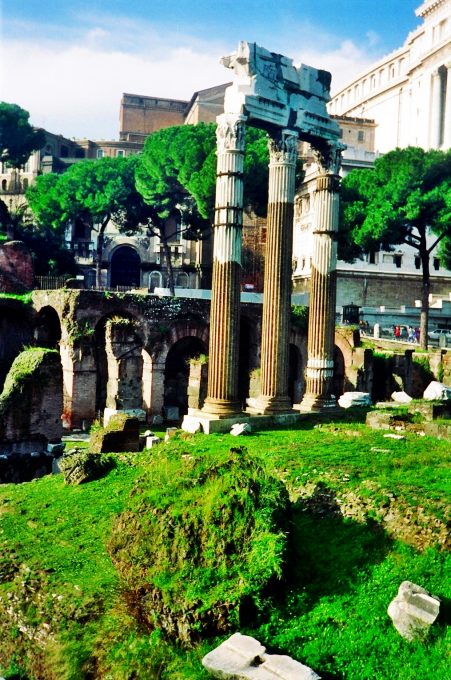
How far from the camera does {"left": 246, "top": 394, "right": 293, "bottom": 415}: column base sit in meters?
12.5

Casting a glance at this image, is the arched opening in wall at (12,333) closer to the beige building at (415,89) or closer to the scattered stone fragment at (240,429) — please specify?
the scattered stone fragment at (240,429)

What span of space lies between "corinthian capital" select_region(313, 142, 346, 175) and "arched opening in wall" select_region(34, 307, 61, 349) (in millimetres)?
11816

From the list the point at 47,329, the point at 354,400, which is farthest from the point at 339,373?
the point at 47,329

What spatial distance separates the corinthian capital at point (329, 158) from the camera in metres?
13.8

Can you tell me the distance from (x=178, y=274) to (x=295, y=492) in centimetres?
3326

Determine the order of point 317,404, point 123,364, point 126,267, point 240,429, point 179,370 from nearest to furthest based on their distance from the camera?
point 240,429 < point 317,404 < point 123,364 < point 179,370 < point 126,267

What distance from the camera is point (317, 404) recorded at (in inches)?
527

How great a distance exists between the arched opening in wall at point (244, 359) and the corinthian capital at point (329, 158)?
988 cm

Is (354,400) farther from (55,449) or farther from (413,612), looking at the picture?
(413,612)

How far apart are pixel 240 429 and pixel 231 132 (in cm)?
516

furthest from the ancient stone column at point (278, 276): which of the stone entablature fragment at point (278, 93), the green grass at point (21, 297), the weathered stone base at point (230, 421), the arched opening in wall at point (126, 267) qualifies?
the arched opening in wall at point (126, 267)

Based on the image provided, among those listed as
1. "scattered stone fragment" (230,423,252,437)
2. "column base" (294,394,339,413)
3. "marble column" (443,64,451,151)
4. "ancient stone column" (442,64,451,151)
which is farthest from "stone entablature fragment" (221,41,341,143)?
"marble column" (443,64,451,151)

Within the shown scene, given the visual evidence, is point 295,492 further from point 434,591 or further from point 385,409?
point 385,409

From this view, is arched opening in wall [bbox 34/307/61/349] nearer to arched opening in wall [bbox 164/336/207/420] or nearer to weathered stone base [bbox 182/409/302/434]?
arched opening in wall [bbox 164/336/207/420]
